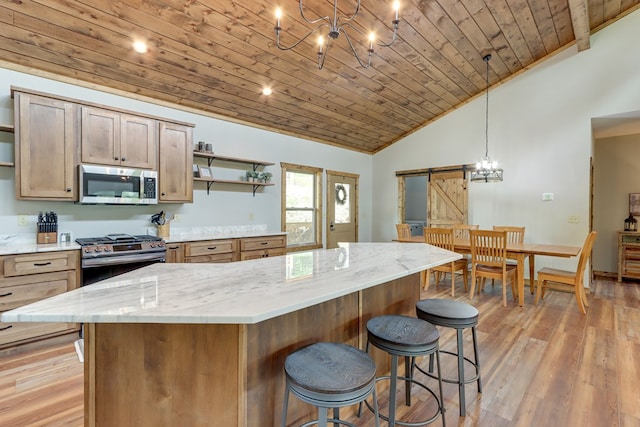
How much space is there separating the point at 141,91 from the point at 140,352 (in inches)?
131

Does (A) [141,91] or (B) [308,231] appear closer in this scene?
(A) [141,91]

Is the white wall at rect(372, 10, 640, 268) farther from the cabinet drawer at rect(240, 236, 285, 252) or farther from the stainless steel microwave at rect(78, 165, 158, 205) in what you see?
the stainless steel microwave at rect(78, 165, 158, 205)

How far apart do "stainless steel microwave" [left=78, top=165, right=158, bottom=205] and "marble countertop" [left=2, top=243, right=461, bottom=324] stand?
183cm

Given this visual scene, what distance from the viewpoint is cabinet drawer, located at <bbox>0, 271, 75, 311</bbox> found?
8.12ft

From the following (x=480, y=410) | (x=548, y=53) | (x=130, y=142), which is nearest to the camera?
(x=480, y=410)

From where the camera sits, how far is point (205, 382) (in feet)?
4.11

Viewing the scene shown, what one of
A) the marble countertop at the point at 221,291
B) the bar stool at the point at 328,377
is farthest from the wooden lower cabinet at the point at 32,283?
the bar stool at the point at 328,377

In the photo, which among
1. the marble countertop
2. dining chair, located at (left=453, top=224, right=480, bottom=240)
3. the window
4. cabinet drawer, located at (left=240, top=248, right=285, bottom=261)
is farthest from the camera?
the window

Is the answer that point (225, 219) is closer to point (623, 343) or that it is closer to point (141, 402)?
point (141, 402)

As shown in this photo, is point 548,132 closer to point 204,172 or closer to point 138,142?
point 204,172

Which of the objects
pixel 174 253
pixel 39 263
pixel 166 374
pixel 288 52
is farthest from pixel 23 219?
pixel 288 52

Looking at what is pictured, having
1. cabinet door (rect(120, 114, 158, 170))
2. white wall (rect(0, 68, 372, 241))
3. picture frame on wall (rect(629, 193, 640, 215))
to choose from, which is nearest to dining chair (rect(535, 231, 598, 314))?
picture frame on wall (rect(629, 193, 640, 215))

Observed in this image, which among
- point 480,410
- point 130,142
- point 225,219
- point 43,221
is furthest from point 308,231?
point 480,410

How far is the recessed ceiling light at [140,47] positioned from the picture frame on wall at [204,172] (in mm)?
1458
